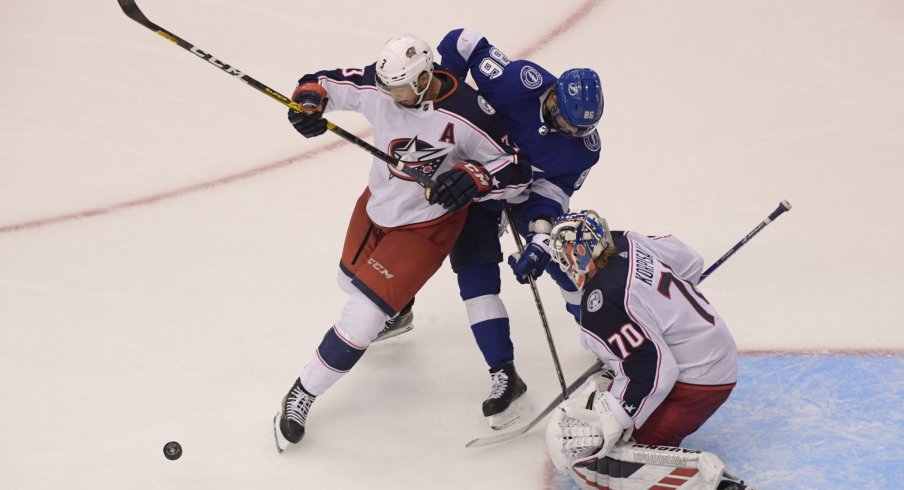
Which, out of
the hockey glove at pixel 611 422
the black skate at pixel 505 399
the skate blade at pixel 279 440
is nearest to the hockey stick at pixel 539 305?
the black skate at pixel 505 399

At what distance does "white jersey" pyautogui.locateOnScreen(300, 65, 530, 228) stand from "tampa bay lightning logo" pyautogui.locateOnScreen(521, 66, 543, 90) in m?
0.20

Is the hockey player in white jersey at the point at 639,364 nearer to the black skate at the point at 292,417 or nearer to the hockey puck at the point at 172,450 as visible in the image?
the black skate at the point at 292,417

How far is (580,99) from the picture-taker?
10.9 feet

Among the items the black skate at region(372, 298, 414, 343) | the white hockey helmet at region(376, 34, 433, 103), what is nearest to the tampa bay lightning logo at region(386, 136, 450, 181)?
the white hockey helmet at region(376, 34, 433, 103)

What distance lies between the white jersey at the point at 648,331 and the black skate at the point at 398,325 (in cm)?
116

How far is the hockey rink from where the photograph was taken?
349 centimetres

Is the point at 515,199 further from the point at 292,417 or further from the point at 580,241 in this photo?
the point at 292,417

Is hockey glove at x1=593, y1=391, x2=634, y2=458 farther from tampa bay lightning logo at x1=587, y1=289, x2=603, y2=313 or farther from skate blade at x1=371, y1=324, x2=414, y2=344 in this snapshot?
skate blade at x1=371, y1=324, x2=414, y2=344

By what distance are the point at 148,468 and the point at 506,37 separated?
349cm

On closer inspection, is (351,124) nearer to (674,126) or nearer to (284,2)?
(284,2)

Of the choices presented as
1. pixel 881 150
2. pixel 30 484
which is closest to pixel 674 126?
pixel 881 150

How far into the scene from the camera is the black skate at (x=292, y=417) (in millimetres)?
3459

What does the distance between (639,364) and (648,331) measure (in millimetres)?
96

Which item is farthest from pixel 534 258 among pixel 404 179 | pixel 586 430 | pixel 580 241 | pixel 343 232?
pixel 343 232
